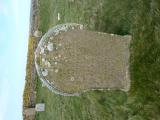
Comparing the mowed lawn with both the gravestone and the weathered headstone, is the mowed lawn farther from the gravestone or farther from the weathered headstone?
the weathered headstone

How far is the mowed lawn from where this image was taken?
25.4 ft

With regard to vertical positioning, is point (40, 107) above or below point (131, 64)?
below

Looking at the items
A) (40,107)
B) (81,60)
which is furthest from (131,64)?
(40,107)

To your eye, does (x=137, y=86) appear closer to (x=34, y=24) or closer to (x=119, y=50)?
(x=119, y=50)

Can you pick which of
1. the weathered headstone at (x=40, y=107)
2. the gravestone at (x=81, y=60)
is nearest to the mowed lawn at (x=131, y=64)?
the gravestone at (x=81, y=60)

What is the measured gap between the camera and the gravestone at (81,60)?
25.6ft

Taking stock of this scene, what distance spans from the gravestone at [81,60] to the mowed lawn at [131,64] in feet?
0.79

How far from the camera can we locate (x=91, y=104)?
31.1 ft

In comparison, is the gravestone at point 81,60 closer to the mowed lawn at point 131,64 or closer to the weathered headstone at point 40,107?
the mowed lawn at point 131,64

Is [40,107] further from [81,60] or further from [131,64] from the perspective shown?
[131,64]

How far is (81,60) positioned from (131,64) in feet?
2.92

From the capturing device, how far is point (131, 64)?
316 inches

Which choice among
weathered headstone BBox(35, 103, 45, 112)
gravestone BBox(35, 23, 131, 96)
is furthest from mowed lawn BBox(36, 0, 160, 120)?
weathered headstone BBox(35, 103, 45, 112)

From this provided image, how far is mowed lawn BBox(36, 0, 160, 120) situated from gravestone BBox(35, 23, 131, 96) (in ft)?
0.79
